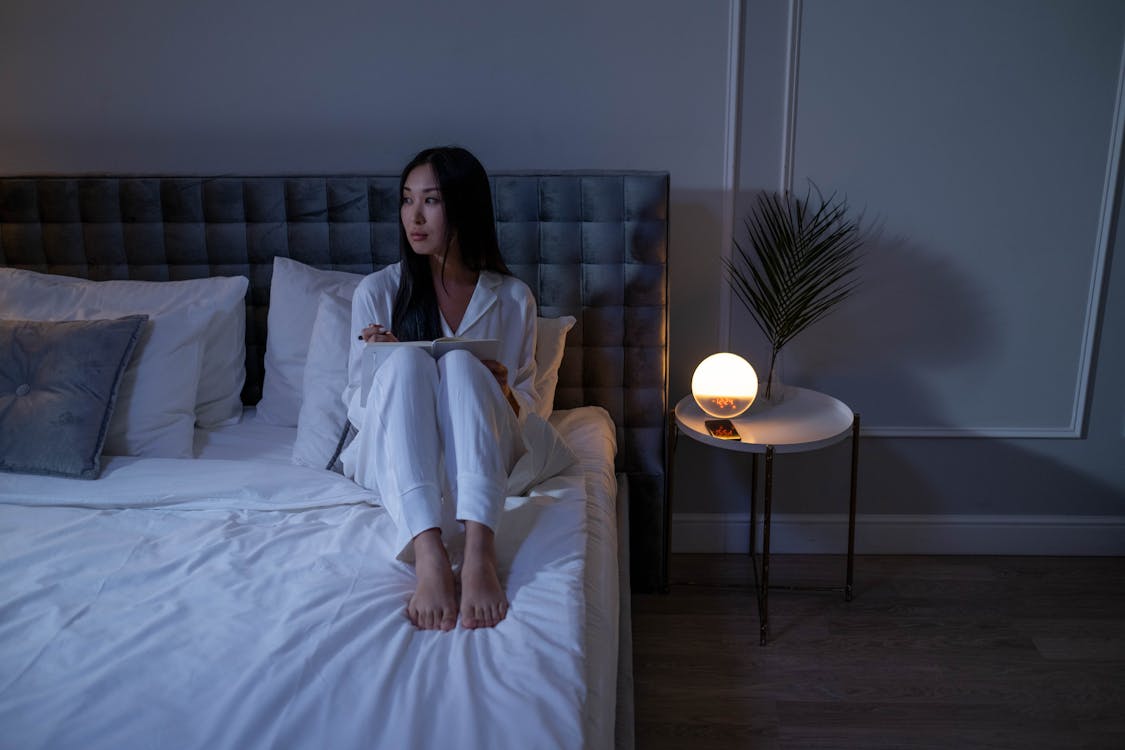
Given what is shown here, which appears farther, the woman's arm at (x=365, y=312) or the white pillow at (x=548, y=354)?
the white pillow at (x=548, y=354)

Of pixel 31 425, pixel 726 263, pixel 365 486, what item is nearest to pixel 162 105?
pixel 31 425

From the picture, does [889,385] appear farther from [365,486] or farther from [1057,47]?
[365,486]

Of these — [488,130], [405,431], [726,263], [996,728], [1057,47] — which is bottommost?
[996,728]

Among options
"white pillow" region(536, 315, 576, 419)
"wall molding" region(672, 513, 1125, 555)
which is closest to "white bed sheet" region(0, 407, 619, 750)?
"white pillow" region(536, 315, 576, 419)

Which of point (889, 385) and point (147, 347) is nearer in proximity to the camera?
point (147, 347)

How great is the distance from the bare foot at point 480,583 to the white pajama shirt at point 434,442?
0.03m

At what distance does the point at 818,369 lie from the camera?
2633mm

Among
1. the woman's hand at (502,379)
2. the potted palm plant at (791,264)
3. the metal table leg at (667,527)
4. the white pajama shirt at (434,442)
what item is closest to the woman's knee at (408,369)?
the white pajama shirt at (434,442)

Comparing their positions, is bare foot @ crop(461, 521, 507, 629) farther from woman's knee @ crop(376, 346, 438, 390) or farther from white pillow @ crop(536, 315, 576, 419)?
white pillow @ crop(536, 315, 576, 419)

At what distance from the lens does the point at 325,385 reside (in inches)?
84.7

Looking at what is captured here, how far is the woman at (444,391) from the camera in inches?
59.2

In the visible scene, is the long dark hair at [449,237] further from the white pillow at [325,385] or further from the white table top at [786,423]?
the white table top at [786,423]

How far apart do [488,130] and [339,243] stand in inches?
20.9

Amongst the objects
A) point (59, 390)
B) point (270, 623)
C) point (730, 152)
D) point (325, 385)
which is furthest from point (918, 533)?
point (59, 390)
